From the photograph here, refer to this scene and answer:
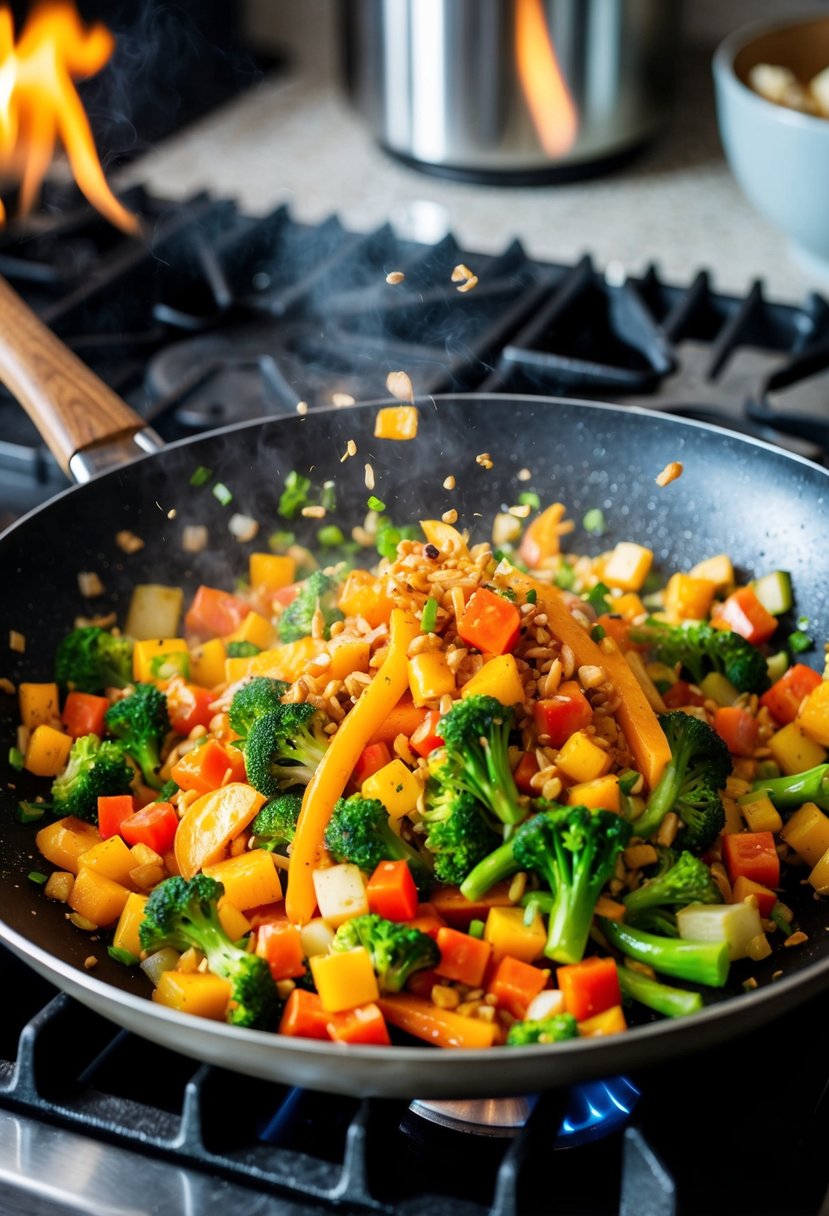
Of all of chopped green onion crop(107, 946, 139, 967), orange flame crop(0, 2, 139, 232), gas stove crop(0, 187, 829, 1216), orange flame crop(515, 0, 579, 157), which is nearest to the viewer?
gas stove crop(0, 187, 829, 1216)

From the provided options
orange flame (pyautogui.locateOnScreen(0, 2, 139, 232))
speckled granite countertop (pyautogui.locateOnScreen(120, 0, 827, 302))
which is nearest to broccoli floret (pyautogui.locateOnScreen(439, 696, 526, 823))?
orange flame (pyautogui.locateOnScreen(0, 2, 139, 232))

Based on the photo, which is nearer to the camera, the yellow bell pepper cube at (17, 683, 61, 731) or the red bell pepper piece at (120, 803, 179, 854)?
the red bell pepper piece at (120, 803, 179, 854)

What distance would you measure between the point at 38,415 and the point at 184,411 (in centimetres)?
37

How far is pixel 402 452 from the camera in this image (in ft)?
6.02

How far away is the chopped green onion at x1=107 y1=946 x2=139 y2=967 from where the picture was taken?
130cm

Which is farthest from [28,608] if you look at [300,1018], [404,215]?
[404,215]

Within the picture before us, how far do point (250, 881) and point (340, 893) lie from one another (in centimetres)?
10

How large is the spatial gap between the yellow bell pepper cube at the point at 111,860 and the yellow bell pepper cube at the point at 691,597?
80 centimetres

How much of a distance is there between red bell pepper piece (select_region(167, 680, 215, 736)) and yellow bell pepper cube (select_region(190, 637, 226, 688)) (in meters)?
0.08

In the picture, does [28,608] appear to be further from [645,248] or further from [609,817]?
[645,248]

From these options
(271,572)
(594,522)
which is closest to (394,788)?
(271,572)

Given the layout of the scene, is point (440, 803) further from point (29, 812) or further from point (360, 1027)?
point (29, 812)

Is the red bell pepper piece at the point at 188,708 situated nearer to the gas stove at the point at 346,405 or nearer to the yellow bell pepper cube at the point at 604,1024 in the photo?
the gas stove at the point at 346,405

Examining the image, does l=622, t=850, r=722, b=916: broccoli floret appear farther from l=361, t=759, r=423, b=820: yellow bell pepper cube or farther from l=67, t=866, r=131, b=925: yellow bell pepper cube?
l=67, t=866, r=131, b=925: yellow bell pepper cube
